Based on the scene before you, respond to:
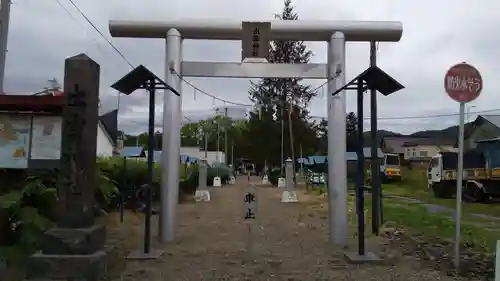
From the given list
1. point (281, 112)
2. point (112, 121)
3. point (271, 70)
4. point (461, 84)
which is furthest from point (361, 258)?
point (281, 112)

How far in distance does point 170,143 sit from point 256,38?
8.66 ft

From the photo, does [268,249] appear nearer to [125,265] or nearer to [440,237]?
[125,265]

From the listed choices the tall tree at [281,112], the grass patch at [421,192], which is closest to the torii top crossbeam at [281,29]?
the grass patch at [421,192]

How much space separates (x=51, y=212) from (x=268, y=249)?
3.84 m

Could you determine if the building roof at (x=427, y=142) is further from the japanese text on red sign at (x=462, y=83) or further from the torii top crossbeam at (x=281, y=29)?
the japanese text on red sign at (x=462, y=83)

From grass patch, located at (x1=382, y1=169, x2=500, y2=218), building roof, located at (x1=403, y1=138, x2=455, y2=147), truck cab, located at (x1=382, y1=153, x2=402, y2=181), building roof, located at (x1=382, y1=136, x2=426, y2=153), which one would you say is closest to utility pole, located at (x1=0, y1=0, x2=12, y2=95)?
grass patch, located at (x1=382, y1=169, x2=500, y2=218)

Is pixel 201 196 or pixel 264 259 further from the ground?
pixel 201 196

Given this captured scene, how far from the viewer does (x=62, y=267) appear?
6824 millimetres

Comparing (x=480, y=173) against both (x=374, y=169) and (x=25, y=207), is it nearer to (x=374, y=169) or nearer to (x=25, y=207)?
(x=374, y=169)

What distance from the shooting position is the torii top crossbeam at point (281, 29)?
1023cm

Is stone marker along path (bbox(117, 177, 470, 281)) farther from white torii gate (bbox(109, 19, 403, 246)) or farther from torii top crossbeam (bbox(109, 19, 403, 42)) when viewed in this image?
torii top crossbeam (bbox(109, 19, 403, 42))

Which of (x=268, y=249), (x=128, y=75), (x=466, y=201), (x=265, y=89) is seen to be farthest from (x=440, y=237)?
(x=265, y=89)

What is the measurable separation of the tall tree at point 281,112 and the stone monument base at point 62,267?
26805mm

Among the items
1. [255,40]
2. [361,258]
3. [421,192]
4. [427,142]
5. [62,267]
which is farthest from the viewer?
[427,142]
